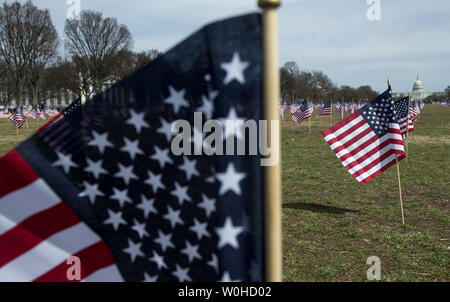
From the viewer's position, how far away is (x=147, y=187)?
7.50ft

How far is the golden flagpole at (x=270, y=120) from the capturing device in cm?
189

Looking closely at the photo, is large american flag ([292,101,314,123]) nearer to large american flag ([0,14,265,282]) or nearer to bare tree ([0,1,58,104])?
large american flag ([0,14,265,282])

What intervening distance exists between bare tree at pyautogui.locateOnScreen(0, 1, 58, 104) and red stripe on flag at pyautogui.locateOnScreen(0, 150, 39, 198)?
2617 inches

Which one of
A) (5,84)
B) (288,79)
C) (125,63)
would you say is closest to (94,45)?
(125,63)

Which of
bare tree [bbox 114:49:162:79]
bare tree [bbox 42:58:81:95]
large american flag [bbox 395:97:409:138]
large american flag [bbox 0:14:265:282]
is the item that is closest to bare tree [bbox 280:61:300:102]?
bare tree [bbox 114:49:162:79]

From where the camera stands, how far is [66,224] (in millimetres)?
2248

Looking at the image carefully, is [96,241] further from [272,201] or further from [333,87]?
[333,87]

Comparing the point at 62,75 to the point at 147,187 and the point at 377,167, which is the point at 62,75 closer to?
the point at 377,167

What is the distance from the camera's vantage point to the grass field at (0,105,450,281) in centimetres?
559

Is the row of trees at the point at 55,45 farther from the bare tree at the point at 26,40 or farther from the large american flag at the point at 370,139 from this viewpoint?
the large american flag at the point at 370,139

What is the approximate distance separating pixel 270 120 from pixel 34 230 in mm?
1398

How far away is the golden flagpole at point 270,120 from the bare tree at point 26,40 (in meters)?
67.1

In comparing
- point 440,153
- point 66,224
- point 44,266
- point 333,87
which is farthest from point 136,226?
point 333,87
